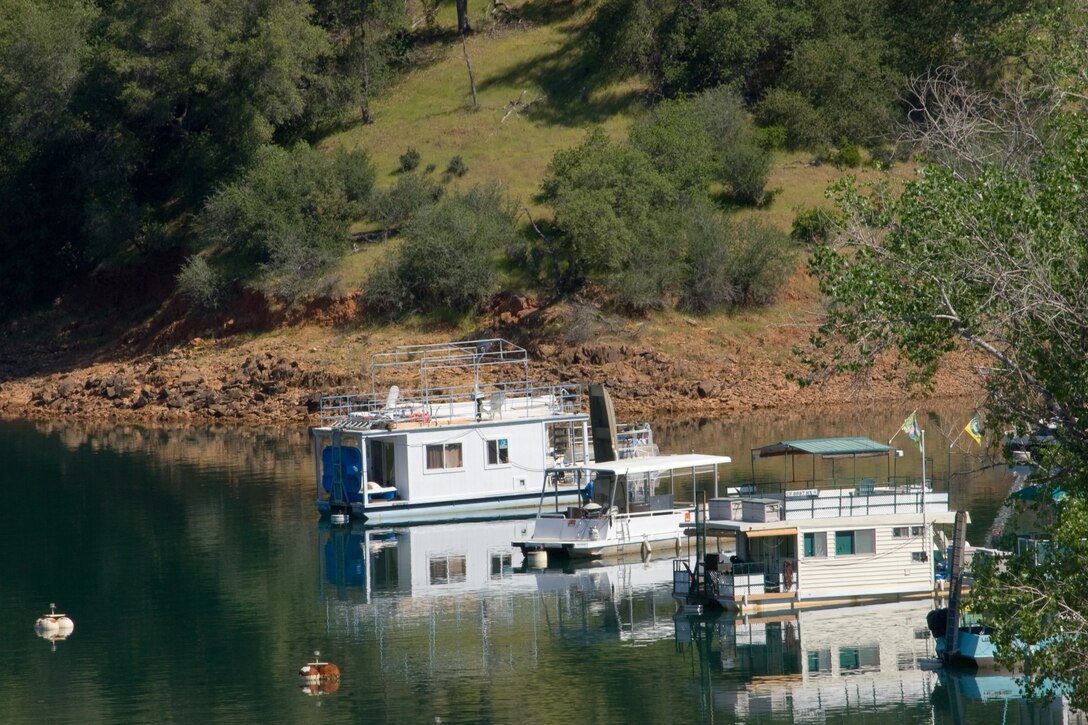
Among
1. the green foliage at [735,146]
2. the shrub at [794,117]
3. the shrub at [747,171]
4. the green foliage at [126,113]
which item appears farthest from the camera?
the shrub at [794,117]

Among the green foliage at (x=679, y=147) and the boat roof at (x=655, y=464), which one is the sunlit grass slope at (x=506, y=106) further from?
the boat roof at (x=655, y=464)

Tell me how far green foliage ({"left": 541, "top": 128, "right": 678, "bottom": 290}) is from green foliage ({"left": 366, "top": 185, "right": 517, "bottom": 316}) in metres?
3.71

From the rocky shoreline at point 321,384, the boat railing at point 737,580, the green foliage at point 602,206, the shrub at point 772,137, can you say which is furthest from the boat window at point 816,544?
the shrub at point 772,137

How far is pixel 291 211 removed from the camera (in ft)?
326

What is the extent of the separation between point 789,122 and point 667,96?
8888 millimetres

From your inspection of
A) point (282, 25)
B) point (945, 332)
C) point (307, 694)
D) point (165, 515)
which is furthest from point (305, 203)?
point (945, 332)

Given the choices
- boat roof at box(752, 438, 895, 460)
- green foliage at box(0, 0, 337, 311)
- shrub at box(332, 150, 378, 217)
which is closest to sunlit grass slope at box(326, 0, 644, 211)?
shrub at box(332, 150, 378, 217)

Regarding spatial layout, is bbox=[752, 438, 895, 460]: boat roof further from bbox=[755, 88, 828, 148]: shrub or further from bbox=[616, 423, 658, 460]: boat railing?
bbox=[755, 88, 828, 148]: shrub

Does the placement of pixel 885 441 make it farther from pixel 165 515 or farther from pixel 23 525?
pixel 23 525

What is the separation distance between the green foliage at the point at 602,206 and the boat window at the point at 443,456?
101 ft

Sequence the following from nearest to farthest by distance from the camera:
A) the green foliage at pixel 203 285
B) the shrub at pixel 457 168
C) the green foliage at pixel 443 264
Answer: the green foliage at pixel 443 264 < the green foliage at pixel 203 285 < the shrub at pixel 457 168

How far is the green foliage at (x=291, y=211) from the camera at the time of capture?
96500 mm

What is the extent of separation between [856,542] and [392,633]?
1219 centimetres

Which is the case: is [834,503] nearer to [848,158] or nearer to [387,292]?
[387,292]
